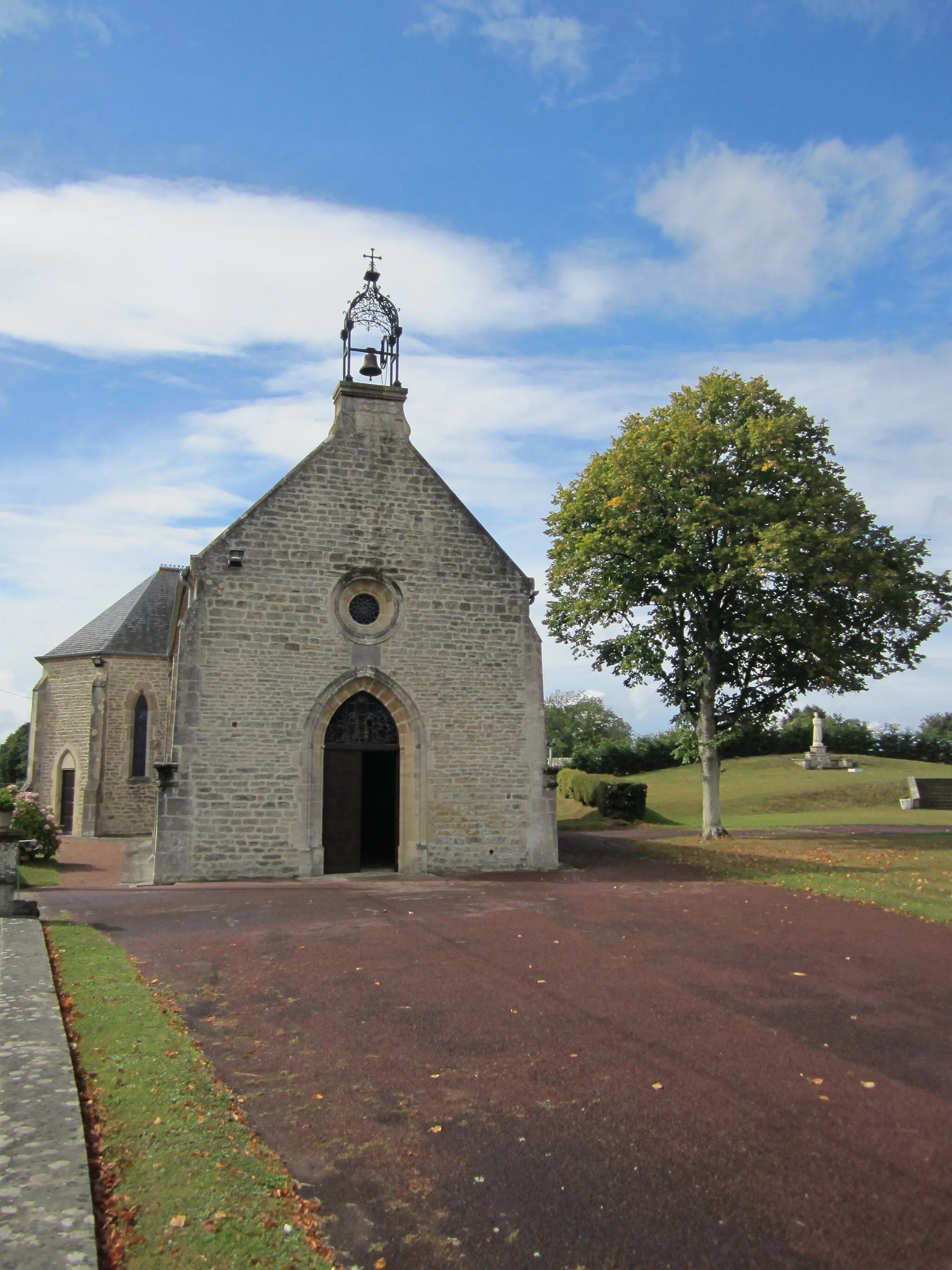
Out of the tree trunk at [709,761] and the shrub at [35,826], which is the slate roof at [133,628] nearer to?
the shrub at [35,826]

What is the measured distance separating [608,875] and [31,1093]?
534 inches

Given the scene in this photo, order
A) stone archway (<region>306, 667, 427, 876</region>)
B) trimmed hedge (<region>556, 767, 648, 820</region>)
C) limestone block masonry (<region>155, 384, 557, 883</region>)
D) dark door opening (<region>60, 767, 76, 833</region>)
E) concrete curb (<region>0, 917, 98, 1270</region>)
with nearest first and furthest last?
concrete curb (<region>0, 917, 98, 1270</region>)
limestone block masonry (<region>155, 384, 557, 883</region>)
stone archway (<region>306, 667, 427, 876</region>)
trimmed hedge (<region>556, 767, 648, 820</region>)
dark door opening (<region>60, 767, 76, 833</region>)

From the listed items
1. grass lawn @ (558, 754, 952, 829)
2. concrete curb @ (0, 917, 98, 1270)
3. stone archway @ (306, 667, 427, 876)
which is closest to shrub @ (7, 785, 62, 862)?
stone archway @ (306, 667, 427, 876)

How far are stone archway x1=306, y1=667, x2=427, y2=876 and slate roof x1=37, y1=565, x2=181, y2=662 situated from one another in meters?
17.2

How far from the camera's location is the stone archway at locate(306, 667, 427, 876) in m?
17.5

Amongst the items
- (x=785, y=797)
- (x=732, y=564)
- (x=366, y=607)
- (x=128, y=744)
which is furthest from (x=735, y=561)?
(x=128, y=744)

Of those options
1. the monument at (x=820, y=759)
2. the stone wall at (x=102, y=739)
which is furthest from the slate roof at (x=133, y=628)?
the monument at (x=820, y=759)

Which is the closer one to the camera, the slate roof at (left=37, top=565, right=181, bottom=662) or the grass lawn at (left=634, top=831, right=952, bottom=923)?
the grass lawn at (left=634, top=831, right=952, bottom=923)

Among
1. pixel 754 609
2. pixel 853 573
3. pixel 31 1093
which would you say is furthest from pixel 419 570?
pixel 31 1093

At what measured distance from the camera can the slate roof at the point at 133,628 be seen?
3297cm

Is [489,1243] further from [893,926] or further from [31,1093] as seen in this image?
[893,926]

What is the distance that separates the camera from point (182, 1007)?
7.49m

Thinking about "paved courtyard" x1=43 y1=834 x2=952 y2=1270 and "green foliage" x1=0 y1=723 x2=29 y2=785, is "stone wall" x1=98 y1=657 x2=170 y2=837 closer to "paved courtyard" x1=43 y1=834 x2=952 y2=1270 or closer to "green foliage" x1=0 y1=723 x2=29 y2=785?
"paved courtyard" x1=43 y1=834 x2=952 y2=1270

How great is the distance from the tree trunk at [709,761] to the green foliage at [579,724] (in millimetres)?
28267
